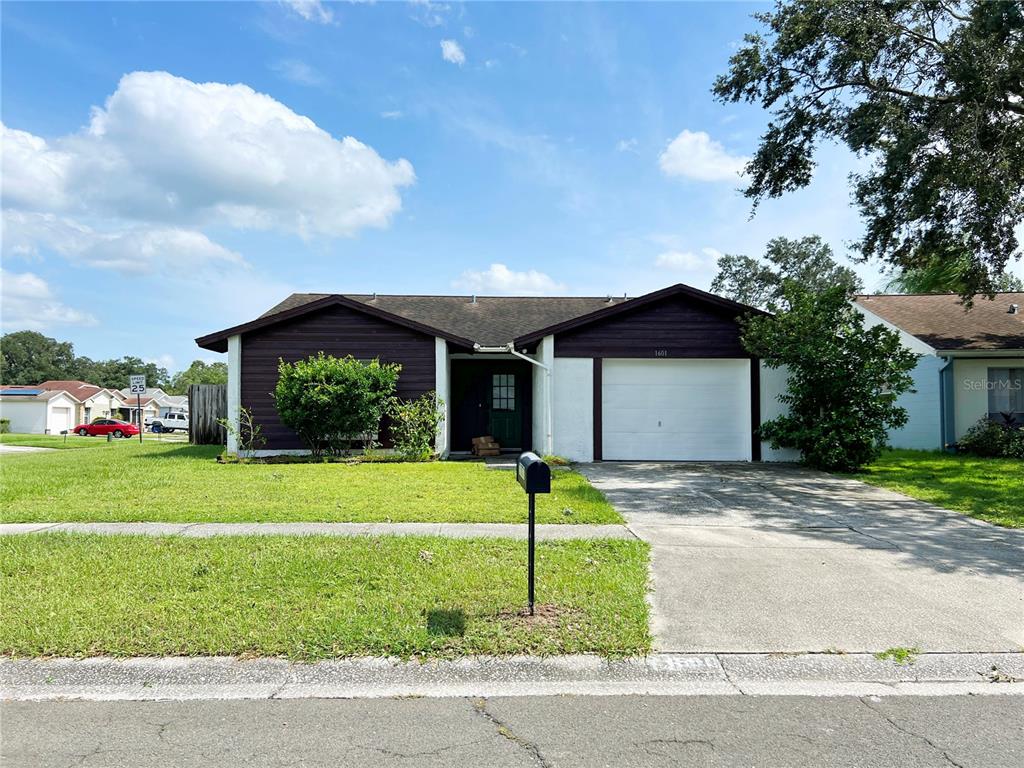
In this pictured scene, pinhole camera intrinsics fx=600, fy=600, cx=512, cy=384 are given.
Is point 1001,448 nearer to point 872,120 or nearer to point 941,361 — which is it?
point 941,361

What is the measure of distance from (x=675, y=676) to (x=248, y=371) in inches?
514

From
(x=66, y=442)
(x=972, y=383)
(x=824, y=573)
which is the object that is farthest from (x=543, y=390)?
(x=66, y=442)

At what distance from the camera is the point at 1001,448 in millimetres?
14414

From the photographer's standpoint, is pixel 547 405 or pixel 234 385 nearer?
pixel 547 405

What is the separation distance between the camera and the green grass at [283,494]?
7273 millimetres

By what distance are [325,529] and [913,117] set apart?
1502cm

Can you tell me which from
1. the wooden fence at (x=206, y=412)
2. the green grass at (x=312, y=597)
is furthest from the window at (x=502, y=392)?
the green grass at (x=312, y=597)

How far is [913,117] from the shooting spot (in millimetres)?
13422

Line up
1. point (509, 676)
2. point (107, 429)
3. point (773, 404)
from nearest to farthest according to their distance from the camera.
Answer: point (509, 676) < point (773, 404) < point (107, 429)

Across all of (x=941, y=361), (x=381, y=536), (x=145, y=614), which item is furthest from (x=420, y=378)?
(x=941, y=361)

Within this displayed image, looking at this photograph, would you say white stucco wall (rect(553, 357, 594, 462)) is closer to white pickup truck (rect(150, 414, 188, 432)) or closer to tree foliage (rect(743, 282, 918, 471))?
tree foliage (rect(743, 282, 918, 471))

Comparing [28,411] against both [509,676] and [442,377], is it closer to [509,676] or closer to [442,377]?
[442,377]

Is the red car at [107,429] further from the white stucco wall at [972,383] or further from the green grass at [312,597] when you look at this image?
the white stucco wall at [972,383]

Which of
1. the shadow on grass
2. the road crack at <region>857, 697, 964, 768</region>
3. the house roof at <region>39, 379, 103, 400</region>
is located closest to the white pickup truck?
the house roof at <region>39, 379, 103, 400</region>
